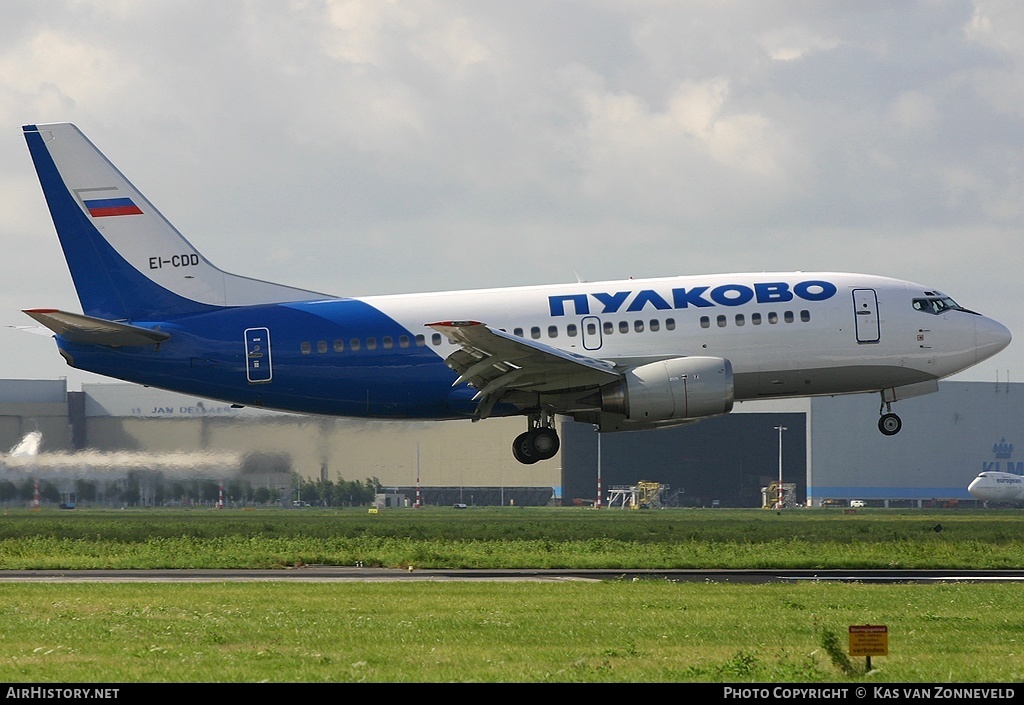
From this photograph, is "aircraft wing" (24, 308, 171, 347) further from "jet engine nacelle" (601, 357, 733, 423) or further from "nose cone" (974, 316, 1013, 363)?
"nose cone" (974, 316, 1013, 363)

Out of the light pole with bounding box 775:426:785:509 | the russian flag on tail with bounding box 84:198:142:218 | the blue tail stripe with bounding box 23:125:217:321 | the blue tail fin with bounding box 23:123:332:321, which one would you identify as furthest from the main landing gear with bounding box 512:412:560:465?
the light pole with bounding box 775:426:785:509

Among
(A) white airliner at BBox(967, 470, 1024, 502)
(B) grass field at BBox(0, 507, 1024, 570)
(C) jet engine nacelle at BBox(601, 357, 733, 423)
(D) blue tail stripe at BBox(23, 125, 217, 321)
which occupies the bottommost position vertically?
(A) white airliner at BBox(967, 470, 1024, 502)

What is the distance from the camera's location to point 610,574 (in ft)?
113

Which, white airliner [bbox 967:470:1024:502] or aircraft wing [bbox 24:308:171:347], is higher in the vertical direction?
aircraft wing [bbox 24:308:171:347]

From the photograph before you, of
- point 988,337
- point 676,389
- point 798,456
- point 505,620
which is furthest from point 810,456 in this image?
point 505,620

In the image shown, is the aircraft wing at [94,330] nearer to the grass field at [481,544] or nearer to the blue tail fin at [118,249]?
the blue tail fin at [118,249]

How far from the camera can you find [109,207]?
40.8m

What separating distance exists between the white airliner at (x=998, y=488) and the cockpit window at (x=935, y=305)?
7233cm

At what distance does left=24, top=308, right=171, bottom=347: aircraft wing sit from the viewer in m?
37.4

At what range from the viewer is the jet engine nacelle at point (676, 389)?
37062 millimetres

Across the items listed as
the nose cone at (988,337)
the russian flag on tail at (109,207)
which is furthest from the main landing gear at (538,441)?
the russian flag on tail at (109,207)

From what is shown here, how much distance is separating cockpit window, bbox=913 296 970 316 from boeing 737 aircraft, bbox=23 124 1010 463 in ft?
0.16

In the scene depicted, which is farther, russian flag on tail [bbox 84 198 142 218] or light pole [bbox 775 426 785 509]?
light pole [bbox 775 426 785 509]

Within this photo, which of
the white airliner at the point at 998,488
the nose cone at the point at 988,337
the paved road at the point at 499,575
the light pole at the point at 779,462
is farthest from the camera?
the light pole at the point at 779,462
